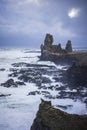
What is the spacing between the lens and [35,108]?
70.6 feet

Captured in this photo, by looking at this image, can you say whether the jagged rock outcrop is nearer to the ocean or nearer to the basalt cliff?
the basalt cliff

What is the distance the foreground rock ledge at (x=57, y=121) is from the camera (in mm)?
10039

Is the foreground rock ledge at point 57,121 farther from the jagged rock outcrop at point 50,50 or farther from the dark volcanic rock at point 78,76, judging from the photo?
the jagged rock outcrop at point 50,50

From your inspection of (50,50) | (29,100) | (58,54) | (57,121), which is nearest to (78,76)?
(29,100)

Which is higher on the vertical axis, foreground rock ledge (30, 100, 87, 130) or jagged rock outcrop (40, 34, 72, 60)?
jagged rock outcrop (40, 34, 72, 60)

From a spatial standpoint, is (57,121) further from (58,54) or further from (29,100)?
(58,54)

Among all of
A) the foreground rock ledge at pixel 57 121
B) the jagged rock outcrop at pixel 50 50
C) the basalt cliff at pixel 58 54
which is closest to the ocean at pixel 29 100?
the foreground rock ledge at pixel 57 121

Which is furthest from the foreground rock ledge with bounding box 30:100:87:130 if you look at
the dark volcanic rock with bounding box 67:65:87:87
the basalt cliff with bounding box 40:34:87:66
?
the basalt cliff with bounding box 40:34:87:66

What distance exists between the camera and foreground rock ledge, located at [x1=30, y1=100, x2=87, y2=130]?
10.0 meters

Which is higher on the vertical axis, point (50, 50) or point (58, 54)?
point (50, 50)

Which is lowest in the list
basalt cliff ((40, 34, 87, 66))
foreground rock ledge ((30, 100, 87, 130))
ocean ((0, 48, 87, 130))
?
ocean ((0, 48, 87, 130))

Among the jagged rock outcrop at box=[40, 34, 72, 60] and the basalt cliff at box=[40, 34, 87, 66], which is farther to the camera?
the jagged rock outcrop at box=[40, 34, 72, 60]

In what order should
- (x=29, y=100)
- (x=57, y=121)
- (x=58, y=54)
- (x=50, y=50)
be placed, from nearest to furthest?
1. (x=57, y=121)
2. (x=29, y=100)
3. (x=58, y=54)
4. (x=50, y=50)

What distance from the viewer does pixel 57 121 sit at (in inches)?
415
